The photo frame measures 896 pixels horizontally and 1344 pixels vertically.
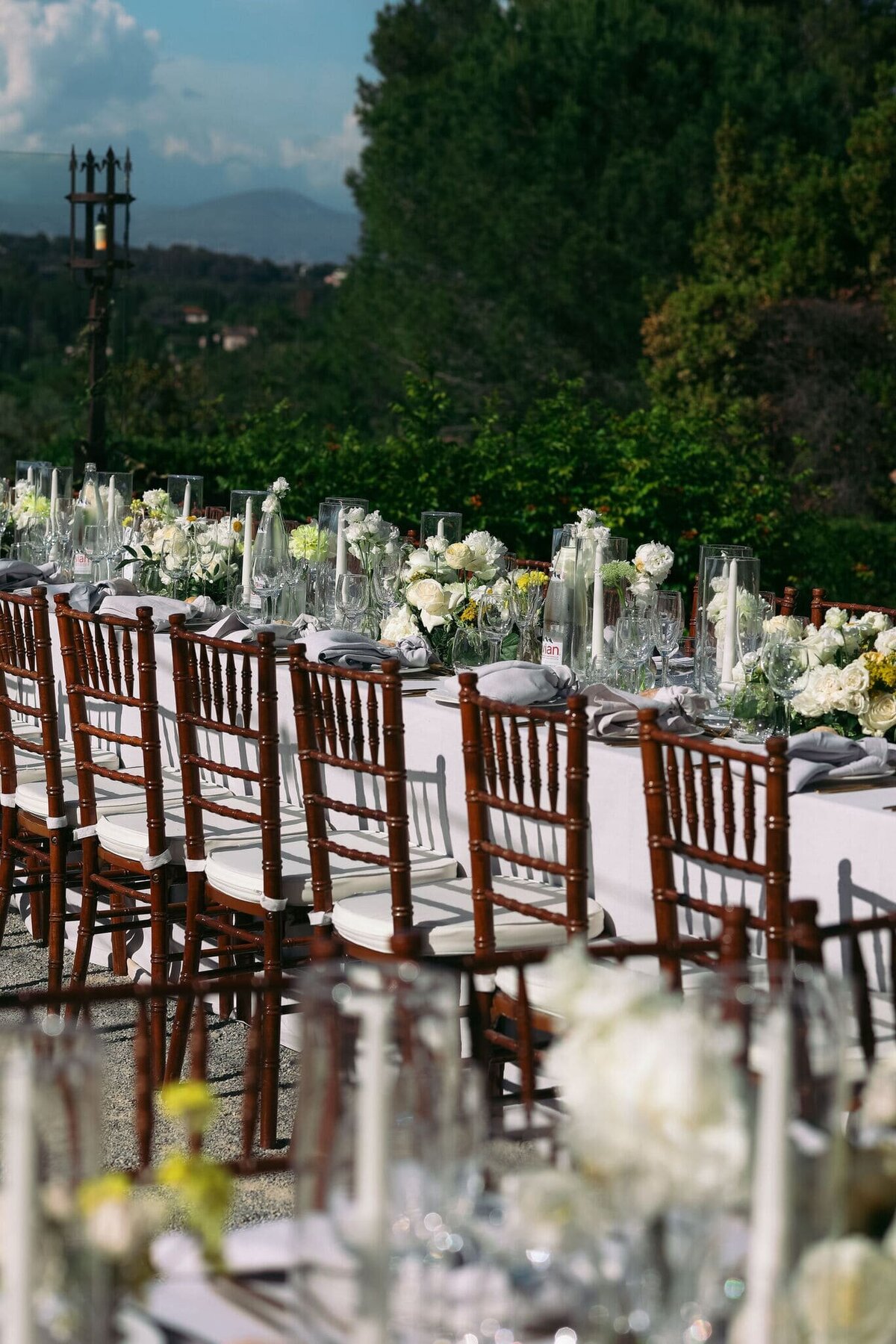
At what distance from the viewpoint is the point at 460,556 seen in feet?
13.8

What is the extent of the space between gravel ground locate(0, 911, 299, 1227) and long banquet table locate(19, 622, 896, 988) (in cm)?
67

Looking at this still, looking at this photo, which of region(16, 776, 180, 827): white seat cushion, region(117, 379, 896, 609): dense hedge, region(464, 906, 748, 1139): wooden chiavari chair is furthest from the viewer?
region(117, 379, 896, 609): dense hedge

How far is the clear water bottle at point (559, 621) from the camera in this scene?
3807 mm

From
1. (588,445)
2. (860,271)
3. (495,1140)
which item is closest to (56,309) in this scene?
(860,271)

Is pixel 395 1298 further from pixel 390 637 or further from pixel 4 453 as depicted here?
pixel 4 453

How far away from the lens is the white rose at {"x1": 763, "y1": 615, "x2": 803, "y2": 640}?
3311mm

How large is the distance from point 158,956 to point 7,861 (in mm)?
934

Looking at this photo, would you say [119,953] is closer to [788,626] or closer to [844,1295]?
[788,626]

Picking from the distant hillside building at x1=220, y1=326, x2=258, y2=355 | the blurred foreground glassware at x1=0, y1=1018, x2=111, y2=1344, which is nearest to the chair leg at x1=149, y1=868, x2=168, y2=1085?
the blurred foreground glassware at x1=0, y1=1018, x2=111, y2=1344

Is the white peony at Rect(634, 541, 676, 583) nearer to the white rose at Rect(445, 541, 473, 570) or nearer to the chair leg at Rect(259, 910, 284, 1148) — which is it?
the white rose at Rect(445, 541, 473, 570)

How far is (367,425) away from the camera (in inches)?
926

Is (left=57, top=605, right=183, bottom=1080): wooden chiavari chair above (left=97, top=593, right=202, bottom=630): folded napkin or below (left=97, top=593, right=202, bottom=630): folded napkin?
below

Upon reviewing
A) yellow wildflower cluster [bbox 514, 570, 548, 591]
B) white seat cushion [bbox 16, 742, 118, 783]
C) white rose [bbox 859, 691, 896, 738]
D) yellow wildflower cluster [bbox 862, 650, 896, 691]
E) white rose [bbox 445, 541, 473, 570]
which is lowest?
white seat cushion [bbox 16, 742, 118, 783]

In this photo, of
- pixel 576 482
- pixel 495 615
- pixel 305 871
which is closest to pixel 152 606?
pixel 495 615
